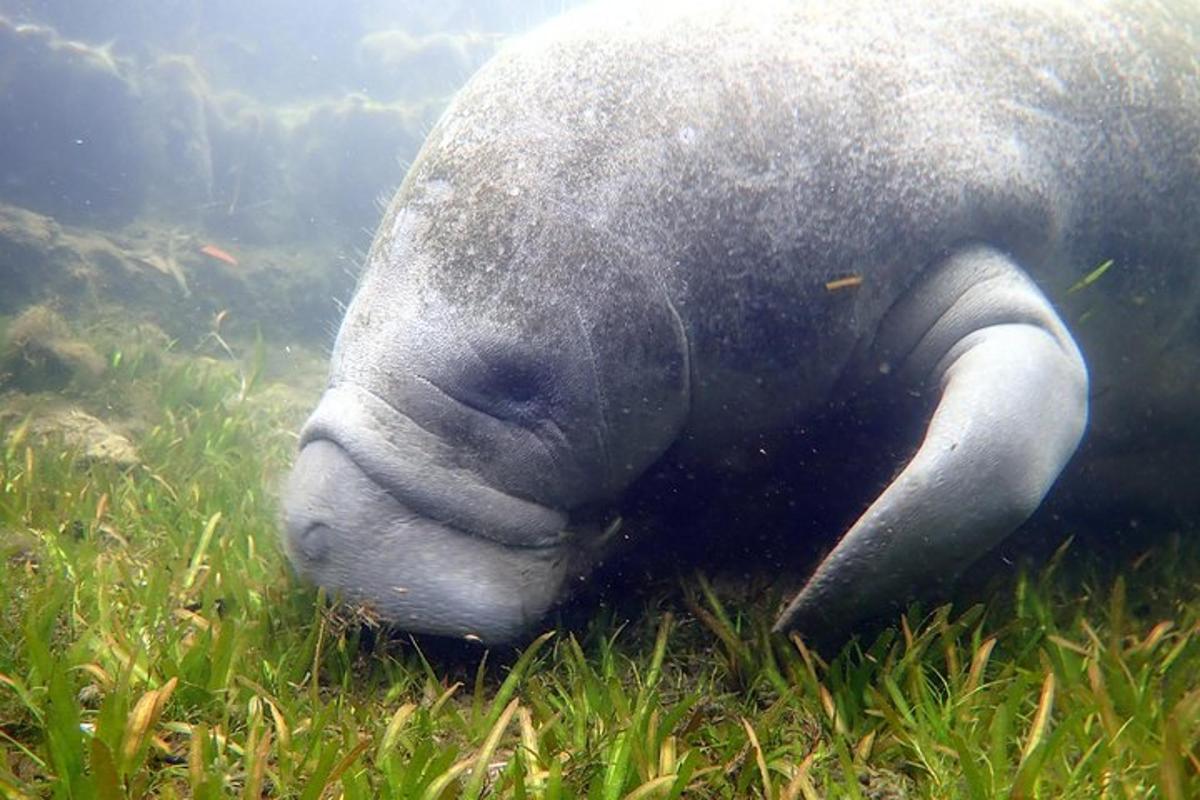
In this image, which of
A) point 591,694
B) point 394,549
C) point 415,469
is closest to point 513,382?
point 415,469

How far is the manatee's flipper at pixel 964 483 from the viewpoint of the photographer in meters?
2.57

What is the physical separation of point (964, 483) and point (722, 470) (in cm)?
108

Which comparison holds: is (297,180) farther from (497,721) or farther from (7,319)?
(497,721)

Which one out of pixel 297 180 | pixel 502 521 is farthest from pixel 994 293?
pixel 297 180

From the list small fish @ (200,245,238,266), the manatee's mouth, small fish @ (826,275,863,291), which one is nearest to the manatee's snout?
the manatee's mouth

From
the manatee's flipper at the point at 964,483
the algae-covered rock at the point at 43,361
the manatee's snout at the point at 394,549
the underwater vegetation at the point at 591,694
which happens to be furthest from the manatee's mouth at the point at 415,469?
the algae-covered rock at the point at 43,361

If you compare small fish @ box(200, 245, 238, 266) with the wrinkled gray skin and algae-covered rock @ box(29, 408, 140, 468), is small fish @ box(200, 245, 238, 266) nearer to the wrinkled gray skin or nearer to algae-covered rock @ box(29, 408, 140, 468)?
algae-covered rock @ box(29, 408, 140, 468)

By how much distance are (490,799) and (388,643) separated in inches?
33.0

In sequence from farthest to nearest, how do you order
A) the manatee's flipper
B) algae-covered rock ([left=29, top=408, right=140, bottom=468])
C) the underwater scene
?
algae-covered rock ([left=29, top=408, right=140, bottom=468])
the manatee's flipper
the underwater scene

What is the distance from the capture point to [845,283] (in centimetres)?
321

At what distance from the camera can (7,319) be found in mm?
11008

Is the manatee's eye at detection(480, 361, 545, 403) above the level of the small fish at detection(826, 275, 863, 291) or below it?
below

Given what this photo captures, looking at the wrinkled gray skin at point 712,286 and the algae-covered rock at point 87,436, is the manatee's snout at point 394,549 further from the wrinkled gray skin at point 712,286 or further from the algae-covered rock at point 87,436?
the algae-covered rock at point 87,436

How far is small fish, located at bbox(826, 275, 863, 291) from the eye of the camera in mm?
3203
